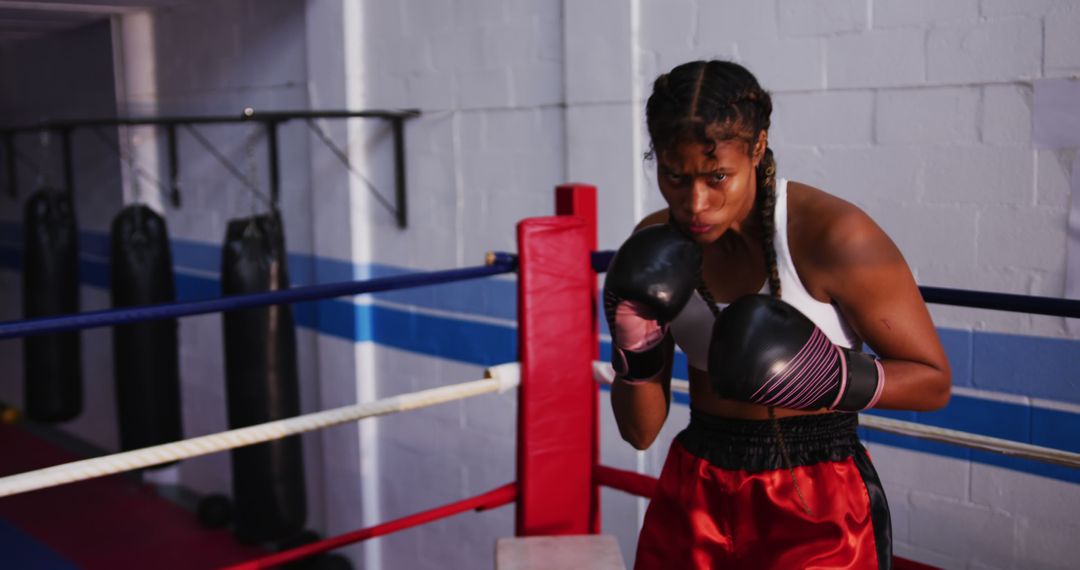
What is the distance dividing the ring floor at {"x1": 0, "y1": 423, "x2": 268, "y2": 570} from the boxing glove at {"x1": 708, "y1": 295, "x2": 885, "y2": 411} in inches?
125

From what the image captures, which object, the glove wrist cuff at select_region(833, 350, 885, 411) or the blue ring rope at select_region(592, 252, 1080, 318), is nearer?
the glove wrist cuff at select_region(833, 350, 885, 411)

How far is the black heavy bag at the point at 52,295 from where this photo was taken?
4.09 metres

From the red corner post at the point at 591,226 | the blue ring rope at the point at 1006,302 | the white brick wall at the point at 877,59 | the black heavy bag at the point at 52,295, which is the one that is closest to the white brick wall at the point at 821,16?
the white brick wall at the point at 877,59

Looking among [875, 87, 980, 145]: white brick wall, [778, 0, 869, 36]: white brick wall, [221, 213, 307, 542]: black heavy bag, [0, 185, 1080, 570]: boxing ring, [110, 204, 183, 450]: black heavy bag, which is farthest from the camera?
[110, 204, 183, 450]: black heavy bag

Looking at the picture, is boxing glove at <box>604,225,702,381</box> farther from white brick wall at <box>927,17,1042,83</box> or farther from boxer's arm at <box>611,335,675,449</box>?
white brick wall at <box>927,17,1042,83</box>

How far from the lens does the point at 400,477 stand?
11.7 feet

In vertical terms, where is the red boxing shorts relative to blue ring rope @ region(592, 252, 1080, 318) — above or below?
below

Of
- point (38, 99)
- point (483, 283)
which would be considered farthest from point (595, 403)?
point (38, 99)

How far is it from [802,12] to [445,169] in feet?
4.29

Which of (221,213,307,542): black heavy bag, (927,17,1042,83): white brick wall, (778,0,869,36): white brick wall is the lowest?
(221,213,307,542): black heavy bag

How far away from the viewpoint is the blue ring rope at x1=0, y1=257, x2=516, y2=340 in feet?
4.41

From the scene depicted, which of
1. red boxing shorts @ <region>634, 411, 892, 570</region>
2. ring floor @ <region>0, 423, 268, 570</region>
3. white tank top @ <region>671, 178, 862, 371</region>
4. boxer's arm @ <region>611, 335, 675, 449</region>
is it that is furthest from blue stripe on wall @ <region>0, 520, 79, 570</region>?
white tank top @ <region>671, 178, 862, 371</region>

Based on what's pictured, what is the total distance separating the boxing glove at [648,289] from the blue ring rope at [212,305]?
1.69 ft

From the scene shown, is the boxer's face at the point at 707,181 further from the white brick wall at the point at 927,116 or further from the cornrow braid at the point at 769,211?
the white brick wall at the point at 927,116
